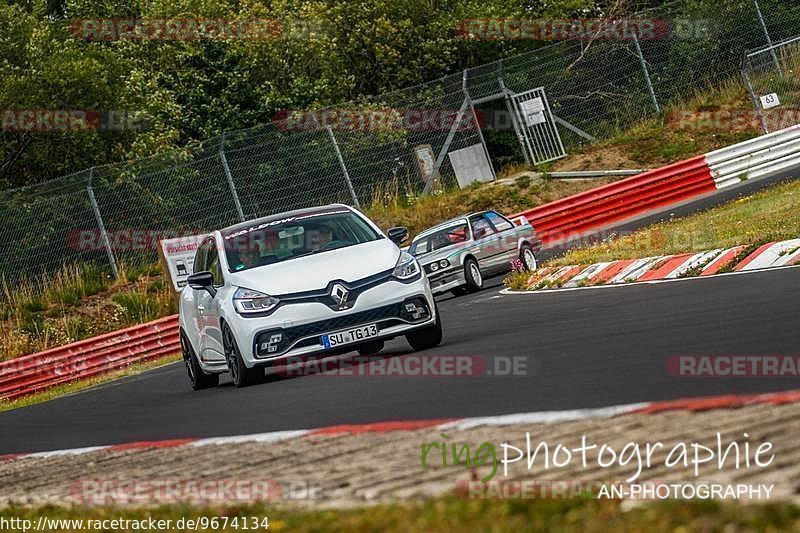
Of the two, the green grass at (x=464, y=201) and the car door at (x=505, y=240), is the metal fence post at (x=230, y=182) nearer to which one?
the green grass at (x=464, y=201)

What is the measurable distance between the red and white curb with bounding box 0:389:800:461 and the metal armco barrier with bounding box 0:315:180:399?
16.4 meters

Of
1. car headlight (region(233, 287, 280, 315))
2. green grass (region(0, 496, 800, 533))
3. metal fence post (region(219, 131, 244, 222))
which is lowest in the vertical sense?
green grass (region(0, 496, 800, 533))

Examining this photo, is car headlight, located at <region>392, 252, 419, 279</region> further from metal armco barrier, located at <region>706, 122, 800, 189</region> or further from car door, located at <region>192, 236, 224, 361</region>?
metal armco barrier, located at <region>706, 122, 800, 189</region>

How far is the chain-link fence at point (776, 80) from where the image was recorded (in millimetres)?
35062

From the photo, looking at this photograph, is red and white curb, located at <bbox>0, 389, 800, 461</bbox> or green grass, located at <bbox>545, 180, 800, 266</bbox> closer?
red and white curb, located at <bbox>0, 389, 800, 461</bbox>

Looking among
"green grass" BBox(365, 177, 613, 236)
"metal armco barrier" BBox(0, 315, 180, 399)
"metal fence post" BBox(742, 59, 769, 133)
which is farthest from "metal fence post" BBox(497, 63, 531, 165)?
"metal armco barrier" BBox(0, 315, 180, 399)

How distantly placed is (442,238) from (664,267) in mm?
8467

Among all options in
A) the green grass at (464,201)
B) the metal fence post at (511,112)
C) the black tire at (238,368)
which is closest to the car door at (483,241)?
the green grass at (464,201)

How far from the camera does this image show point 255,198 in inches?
1207

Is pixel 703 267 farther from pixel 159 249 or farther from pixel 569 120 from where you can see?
pixel 569 120

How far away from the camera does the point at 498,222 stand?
2505cm

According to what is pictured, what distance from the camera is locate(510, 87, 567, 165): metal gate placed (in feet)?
114

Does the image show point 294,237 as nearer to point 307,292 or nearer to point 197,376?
point 307,292

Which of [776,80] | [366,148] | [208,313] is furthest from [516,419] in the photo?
[776,80]
